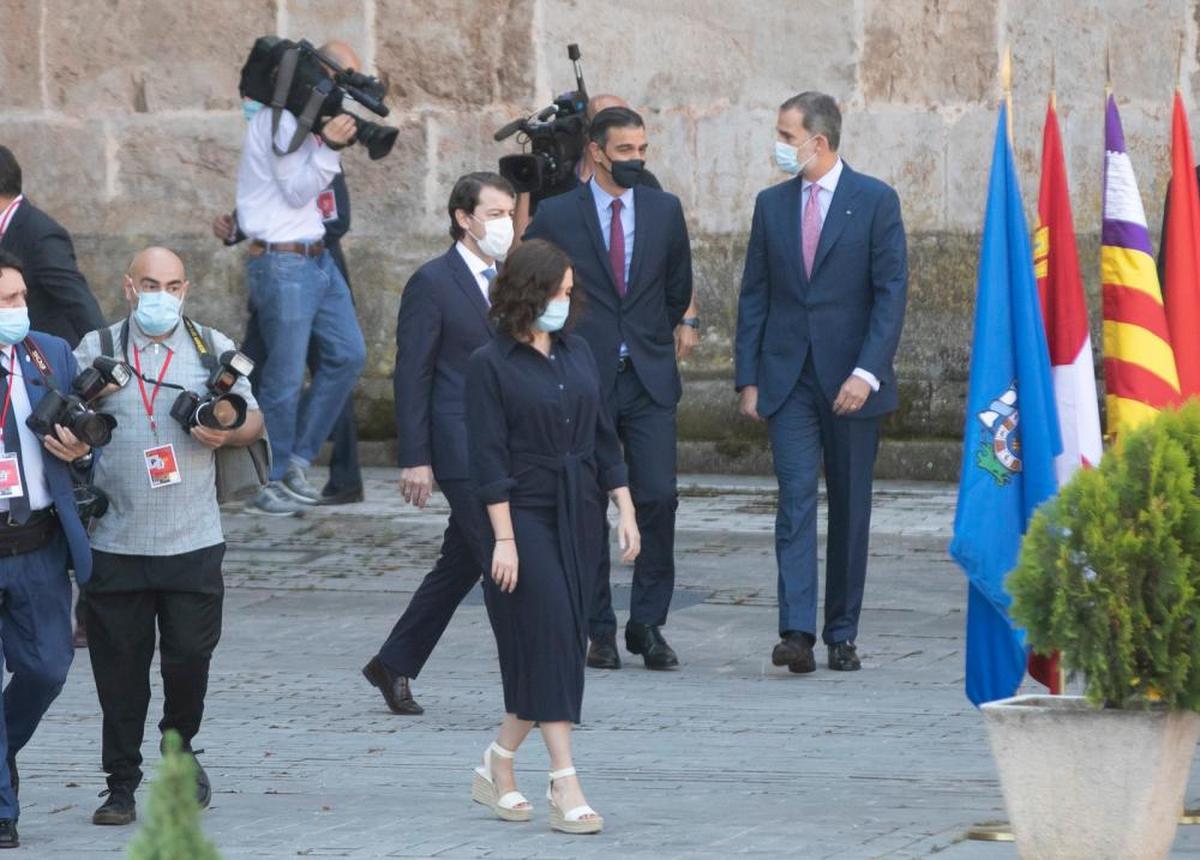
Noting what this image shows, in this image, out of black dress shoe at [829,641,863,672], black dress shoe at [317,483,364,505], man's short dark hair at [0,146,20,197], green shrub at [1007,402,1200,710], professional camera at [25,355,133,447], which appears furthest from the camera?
black dress shoe at [317,483,364,505]

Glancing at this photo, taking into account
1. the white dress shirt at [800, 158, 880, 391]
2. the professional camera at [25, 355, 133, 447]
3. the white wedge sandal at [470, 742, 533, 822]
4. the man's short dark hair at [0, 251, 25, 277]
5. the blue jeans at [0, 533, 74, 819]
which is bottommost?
the white wedge sandal at [470, 742, 533, 822]

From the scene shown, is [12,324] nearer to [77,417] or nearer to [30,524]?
[77,417]

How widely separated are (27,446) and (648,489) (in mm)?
3003

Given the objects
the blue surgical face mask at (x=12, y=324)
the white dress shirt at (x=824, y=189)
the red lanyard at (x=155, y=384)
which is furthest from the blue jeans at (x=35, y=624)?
the white dress shirt at (x=824, y=189)

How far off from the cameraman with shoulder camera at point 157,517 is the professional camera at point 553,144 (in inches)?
147

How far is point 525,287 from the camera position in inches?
277

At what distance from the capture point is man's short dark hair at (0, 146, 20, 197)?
29.0 feet

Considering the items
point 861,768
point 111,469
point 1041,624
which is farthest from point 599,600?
point 1041,624

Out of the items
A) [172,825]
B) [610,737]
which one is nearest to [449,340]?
[610,737]

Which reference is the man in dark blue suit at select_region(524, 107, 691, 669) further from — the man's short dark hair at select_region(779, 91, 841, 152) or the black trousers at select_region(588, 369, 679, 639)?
the man's short dark hair at select_region(779, 91, 841, 152)

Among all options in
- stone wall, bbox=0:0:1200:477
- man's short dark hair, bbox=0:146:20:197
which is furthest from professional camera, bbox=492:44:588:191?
stone wall, bbox=0:0:1200:477

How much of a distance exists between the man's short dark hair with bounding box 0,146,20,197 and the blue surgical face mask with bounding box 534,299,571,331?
2.62 metres

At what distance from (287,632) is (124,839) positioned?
135 inches

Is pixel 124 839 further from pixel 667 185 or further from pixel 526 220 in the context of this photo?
pixel 667 185
